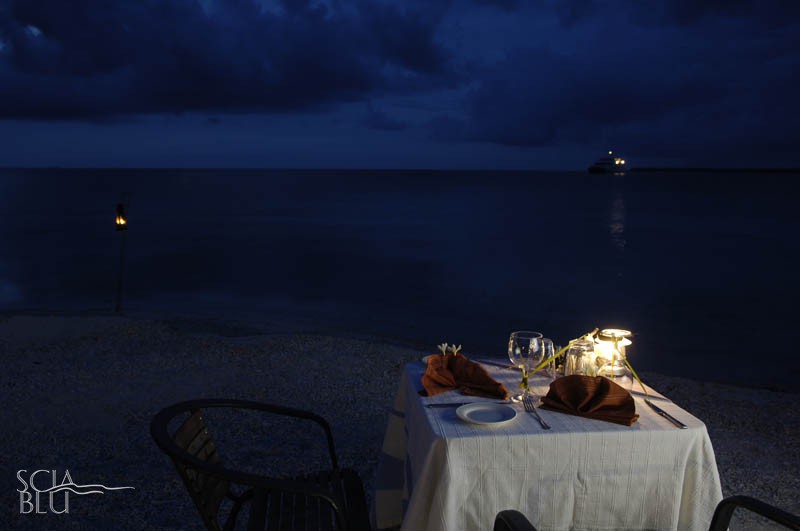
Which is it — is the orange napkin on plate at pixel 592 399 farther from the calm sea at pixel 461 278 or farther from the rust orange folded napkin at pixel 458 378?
the calm sea at pixel 461 278

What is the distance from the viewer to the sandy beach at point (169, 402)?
361 cm

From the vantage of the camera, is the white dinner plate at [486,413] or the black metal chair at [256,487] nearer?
the black metal chair at [256,487]

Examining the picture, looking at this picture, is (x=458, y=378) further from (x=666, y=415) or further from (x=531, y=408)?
(x=666, y=415)

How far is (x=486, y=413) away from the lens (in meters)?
2.21

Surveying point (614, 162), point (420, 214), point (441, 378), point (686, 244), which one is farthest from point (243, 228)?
point (614, 162)

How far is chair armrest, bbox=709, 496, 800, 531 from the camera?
1.73 meters

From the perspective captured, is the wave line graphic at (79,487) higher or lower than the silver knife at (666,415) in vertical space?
lower

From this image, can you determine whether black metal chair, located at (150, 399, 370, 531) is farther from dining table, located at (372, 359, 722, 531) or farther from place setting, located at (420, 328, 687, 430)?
place setting, located at (420, 328, 687, 430)

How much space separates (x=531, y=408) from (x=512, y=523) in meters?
0.62

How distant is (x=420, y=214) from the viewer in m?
41.7

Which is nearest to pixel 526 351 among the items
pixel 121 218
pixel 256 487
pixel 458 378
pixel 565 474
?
pixel 458 378

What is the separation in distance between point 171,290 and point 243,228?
1649 centimetres

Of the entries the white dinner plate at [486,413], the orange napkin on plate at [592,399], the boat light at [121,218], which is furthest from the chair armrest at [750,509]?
the boat light at [121,218]

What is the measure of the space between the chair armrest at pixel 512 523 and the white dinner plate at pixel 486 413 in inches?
14.4
